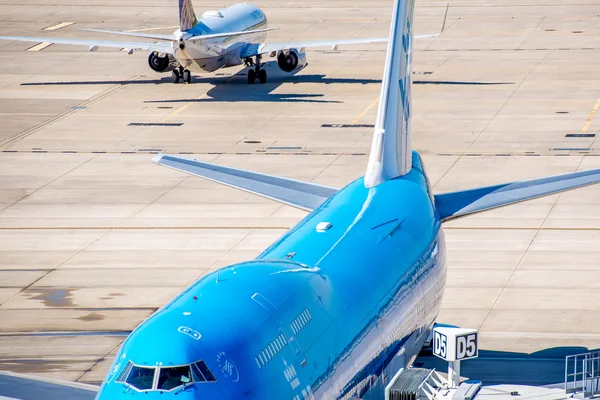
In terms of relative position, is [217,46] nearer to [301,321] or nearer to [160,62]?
[160,62]

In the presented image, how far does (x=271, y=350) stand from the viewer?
18906 millimetres

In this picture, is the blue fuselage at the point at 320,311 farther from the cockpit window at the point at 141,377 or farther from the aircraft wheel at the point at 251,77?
the aircraft wheel at the point at 251,77

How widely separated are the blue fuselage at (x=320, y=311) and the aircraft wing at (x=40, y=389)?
4.12m

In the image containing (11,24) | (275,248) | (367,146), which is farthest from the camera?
(11,24)

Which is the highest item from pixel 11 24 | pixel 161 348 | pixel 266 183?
pixel 161 348

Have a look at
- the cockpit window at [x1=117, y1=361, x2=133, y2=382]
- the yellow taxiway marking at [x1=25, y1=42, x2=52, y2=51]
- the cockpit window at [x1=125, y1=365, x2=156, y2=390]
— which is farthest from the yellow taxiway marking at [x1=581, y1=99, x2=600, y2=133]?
the cockpit window at [x1=125, y1=365, x2=156, y2=390]

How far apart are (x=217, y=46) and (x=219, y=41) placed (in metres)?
0.42

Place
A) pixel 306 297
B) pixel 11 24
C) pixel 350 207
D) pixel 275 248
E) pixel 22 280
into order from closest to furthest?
pixel 306 297 → pixel 275 248 → pixel 350 207 → pixel 22 280 → pixel 11 24

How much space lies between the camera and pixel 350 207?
28.6 meters

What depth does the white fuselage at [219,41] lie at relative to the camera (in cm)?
6912

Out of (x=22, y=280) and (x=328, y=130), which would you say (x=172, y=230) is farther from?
(x=328, y=130)

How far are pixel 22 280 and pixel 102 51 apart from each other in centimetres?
4861

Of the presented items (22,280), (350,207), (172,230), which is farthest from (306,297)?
(172,230)

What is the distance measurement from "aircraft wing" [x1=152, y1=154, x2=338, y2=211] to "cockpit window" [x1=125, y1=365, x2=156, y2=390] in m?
14.1
